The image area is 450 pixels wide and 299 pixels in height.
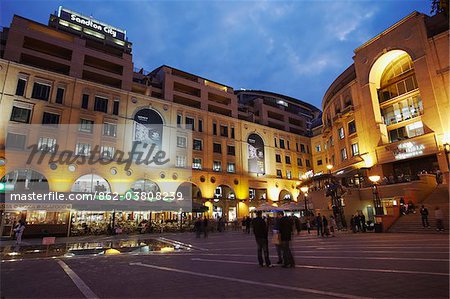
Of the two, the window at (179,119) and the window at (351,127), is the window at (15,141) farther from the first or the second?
the window at (351,127)

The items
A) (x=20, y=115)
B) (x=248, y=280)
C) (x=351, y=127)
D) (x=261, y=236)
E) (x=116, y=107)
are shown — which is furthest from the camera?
(x=351, y=127)

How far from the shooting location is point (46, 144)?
29.8 meters

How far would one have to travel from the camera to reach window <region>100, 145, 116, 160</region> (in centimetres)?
3288

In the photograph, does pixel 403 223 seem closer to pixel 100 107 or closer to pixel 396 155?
pixel 396 155

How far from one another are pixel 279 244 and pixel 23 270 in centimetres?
828

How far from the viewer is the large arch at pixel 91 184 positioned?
3136 centimetres

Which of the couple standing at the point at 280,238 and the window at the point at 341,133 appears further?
the window at the point at 341,133

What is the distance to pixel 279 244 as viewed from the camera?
8.52 m

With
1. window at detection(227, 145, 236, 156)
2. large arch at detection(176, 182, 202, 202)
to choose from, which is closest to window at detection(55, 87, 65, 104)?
large arch at detection(176, 182, 202, 202)

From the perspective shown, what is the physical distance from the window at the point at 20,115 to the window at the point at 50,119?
4.70 feet

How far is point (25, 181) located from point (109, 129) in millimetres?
10198

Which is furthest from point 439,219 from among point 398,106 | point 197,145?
point 197,145

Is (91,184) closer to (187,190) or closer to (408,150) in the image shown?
(187,190)

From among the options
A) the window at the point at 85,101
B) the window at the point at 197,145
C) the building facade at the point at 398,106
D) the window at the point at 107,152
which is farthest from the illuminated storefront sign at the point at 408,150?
the window at the point at 85,101
